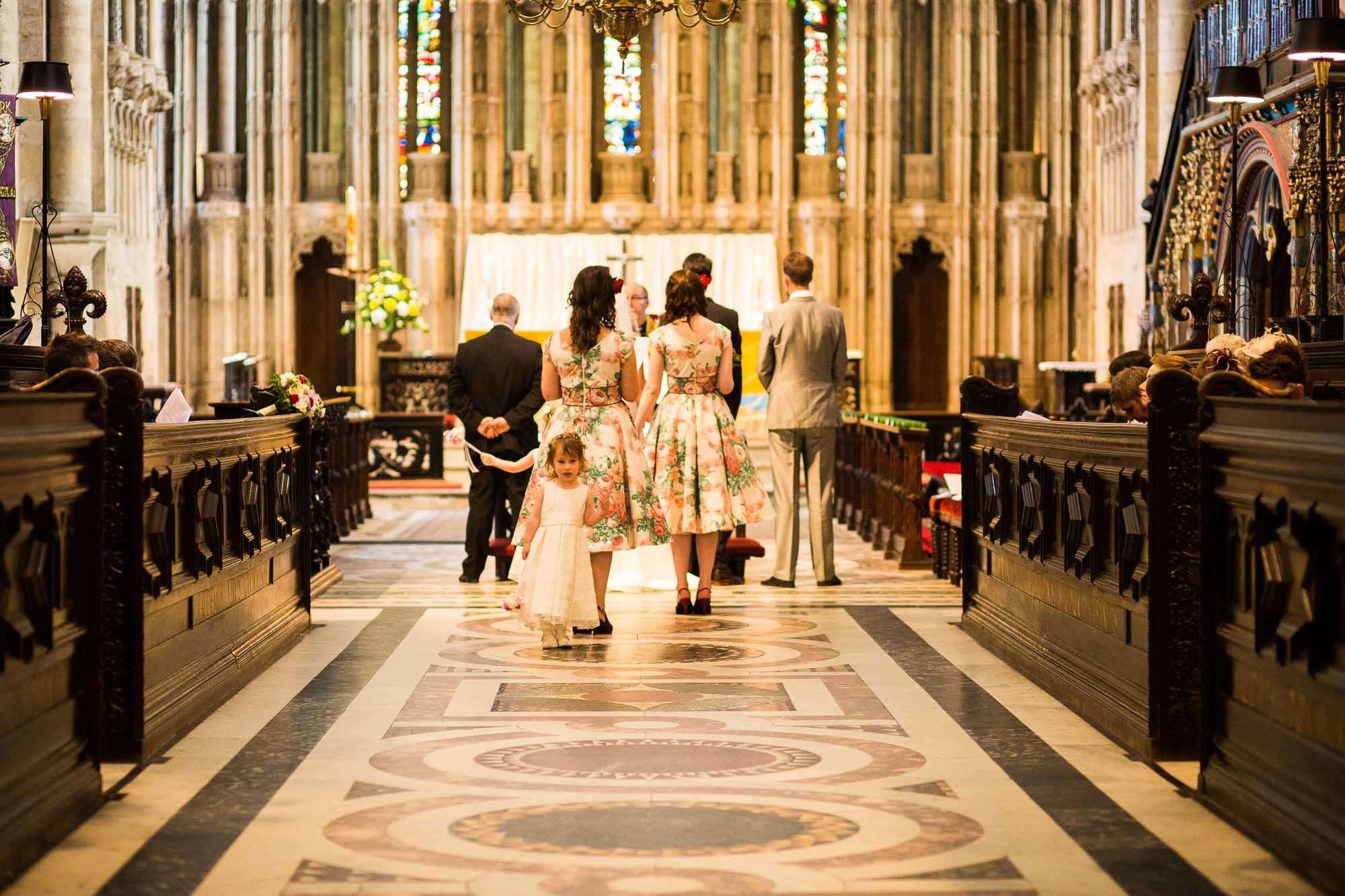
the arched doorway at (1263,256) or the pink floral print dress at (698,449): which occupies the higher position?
the arched doorway at (1263,256)

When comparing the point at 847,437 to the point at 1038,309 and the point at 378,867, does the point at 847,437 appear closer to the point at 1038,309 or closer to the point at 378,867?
the point at 378,867

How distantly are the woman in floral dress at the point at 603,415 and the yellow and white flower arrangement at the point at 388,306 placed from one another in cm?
1289

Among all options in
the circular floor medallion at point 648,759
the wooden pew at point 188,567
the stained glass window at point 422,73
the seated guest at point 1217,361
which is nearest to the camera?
the circular floor medallion at point 648,759

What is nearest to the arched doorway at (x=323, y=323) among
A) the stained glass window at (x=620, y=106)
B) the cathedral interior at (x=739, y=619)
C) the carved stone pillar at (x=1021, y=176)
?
the stained glass window at (x=620, y=106)

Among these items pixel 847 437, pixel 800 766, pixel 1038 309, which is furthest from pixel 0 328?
pixel 1038 309

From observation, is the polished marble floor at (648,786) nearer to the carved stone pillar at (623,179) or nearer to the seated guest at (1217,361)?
the seated guest at (1217,361)

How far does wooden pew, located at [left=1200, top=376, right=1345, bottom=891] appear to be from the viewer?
10.9 ft

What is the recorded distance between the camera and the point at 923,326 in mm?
24656

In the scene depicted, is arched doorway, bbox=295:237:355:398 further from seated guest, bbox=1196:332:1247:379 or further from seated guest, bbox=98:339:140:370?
seated guest, bbox=1196:332:1247:379

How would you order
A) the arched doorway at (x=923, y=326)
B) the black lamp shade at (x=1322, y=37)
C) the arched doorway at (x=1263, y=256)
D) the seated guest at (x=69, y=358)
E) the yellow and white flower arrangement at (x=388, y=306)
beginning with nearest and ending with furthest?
the seated guest at (x=69, y=358) < the black lamp shade at (x=1322, y=37) < the arched doorway at (x=1263, y=256) < the yellow and white flower arrangement at (x=388, y=306) < the arched doorway at (x=923, y=326)

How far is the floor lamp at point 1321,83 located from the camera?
27.6ft

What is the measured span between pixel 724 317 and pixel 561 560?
2.56m

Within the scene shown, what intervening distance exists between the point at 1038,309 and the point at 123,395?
20419mm

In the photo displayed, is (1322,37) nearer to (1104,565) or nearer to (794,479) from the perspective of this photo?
(794,479)
